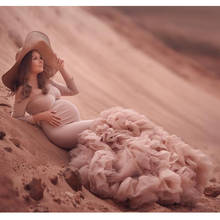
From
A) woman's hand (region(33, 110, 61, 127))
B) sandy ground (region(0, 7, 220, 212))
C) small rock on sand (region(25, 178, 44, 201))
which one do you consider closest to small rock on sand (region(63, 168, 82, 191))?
sandy ground (region(0, 7, 220, 212))

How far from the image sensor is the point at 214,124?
5844mm

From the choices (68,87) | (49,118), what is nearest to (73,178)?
(49,118)

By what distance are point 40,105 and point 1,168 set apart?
0.83m

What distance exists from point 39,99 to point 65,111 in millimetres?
260

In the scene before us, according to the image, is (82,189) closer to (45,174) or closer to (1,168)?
(45,174)

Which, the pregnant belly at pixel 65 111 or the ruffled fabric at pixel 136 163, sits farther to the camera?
the pregnant belly at pixel 65 111

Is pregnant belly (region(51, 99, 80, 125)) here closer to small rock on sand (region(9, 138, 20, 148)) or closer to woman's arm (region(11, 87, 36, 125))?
woman's arm (region(11, 87, 36, 125))

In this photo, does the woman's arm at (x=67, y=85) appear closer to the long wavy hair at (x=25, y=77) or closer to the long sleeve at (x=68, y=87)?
the long sleeve at (x=68, y=87)

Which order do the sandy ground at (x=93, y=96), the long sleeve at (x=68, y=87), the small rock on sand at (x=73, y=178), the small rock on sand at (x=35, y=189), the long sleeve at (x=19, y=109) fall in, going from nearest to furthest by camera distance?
the small rock on sand at (x=35, y=189) < the sandy ground at (x=93, y=96) < the small rock on sand at (x=73, y=178) < the long sleeve at (x=19, y=109) < the long sleeve at (x=68, y=87)

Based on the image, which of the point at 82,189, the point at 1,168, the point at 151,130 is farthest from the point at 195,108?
the point at 1,168

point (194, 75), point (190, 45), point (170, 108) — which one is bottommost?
point (170, 108)

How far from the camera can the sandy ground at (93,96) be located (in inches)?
101

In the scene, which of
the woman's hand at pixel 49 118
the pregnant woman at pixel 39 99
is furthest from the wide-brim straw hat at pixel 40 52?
the woman's hand at pixel 49 118

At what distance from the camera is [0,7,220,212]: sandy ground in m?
2.57
